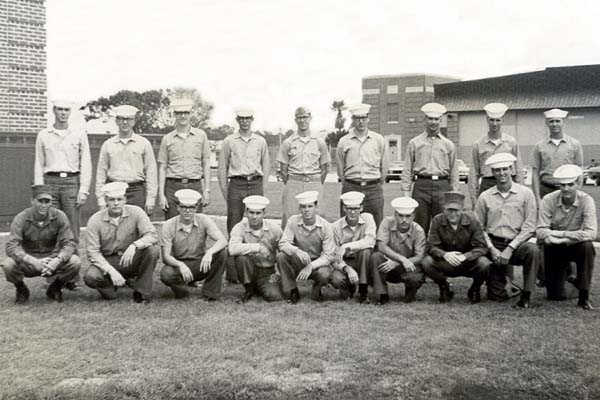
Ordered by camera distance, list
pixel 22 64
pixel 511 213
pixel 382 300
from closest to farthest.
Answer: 1. pixel 382 300
2. pixel 511 213
3. pixel 22 64

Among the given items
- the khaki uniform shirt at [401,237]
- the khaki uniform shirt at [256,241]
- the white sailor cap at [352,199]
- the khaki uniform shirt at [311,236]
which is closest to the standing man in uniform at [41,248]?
the khaki uniform shirt at [256,241]

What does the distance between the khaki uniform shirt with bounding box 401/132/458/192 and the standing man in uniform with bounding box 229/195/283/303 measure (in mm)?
1612

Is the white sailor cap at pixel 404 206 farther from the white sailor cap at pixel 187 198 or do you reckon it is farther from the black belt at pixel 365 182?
the white sailor cap at pixel 187 198

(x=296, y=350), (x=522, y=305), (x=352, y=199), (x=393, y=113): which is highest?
(x=393, y=113)

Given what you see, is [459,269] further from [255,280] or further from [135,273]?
[135,273]

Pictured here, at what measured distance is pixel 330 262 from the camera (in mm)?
6758

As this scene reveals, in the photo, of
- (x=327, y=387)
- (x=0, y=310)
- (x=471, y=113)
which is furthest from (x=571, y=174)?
(x=471, y=113)

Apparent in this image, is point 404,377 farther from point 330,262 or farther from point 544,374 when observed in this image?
point 330,262

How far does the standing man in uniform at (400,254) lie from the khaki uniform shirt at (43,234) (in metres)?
2.93

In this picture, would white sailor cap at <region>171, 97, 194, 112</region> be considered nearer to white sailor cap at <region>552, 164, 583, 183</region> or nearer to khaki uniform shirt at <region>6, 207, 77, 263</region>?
khaki uniform shirt at <region>6, 207, 77, 263</region>

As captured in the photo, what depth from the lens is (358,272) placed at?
6711 mm

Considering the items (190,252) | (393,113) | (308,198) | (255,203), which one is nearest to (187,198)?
(190,252)

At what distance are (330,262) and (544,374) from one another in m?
2.75

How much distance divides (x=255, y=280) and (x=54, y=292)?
1908 millimetres
